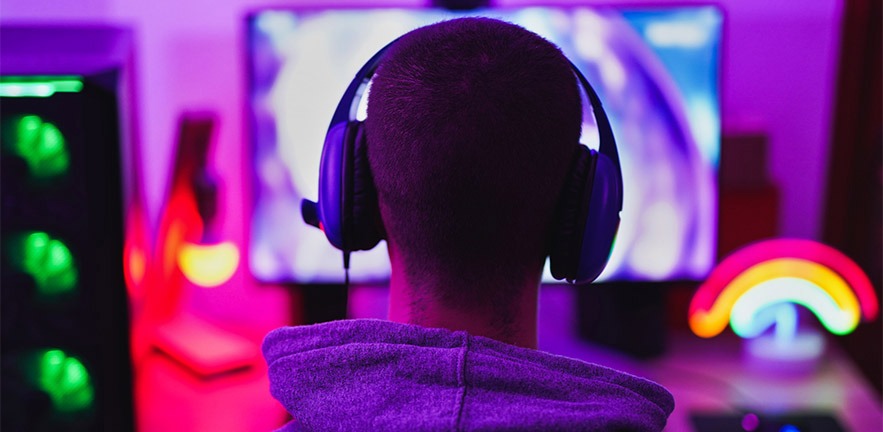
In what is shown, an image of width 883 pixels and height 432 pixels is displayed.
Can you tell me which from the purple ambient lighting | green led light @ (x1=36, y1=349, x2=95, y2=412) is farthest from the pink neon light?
green led light @ (x1=36, y1=349, x2=95, y2=412)

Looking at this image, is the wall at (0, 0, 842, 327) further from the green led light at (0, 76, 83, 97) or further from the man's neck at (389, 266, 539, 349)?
the man's neck at (389, 266, 539, 349)

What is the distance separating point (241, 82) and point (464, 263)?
2.80 ft

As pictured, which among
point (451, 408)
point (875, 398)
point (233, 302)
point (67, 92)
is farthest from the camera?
point (233, 302)

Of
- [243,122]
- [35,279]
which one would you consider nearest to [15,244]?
[35,279]

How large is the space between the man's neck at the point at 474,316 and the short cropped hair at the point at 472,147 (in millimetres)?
11

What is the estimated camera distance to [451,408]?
59cm

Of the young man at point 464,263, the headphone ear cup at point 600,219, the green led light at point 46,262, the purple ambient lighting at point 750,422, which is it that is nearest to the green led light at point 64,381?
the green led light at point 46,262

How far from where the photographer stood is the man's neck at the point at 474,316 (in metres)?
0.67

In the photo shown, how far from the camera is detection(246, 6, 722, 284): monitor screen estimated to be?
4.08 ft

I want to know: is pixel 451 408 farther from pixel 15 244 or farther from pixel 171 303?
pixel 171 303

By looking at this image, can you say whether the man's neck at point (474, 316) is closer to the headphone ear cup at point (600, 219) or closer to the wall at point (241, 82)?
the headphone ear cup at point (600, 219)

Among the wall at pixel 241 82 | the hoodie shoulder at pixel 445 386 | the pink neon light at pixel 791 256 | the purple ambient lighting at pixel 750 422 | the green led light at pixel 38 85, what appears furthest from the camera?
the wall at pixel 241 82

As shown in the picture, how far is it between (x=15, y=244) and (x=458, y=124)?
0.63 metres

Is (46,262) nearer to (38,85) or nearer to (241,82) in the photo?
(38,85)
